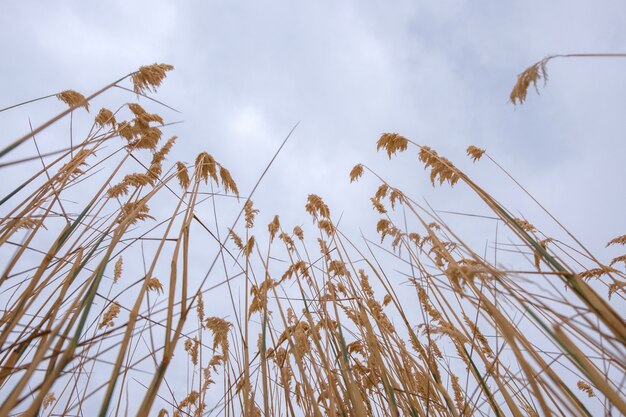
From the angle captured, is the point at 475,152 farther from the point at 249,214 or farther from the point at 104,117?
the point at 104,117

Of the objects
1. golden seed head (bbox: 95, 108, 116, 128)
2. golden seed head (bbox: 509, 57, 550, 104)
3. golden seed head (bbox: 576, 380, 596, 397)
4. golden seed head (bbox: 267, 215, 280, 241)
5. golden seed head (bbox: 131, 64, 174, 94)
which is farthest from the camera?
golden seed head (bbox: 576, 380, 596, 397)

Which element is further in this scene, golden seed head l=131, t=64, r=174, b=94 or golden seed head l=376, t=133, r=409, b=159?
golden seed head l=376, t=133, r=409, b=159

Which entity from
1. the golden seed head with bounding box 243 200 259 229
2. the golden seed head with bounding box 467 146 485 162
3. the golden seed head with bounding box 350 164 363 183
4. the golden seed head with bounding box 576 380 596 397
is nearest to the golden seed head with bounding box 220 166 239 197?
the golden seed head with bounding box 243 200 259 229

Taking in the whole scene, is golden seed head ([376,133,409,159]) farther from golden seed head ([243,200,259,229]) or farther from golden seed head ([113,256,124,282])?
golden seed head ([113,256,124,282])

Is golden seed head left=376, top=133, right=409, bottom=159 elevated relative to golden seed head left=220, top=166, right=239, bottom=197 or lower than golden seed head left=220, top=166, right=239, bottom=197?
elevated

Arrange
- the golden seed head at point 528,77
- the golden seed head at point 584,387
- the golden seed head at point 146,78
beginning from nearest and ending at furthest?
the golden seed head at point 528,77 < the golden seed head at point 146,78 < the golden seed head at point 584,387

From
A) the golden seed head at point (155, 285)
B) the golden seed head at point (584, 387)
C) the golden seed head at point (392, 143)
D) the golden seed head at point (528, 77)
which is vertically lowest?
the golden seed head at point (528, 77)

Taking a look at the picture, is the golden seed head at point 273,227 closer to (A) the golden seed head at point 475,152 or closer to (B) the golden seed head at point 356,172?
(B) the golden seed head at point 356,172

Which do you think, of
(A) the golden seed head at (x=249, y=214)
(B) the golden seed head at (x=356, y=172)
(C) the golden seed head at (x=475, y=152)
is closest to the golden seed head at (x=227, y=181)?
(A) the golden seed head at (x=249, y=214)

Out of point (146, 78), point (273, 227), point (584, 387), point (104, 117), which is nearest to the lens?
point (146, 78)

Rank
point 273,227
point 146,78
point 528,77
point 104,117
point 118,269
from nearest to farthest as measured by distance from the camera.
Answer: point 528,77
point 146,78
point 104,117
point 273,227
point 118,269

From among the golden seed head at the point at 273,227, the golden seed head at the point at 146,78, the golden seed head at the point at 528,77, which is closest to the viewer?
the golden seed head at the point at 528,77

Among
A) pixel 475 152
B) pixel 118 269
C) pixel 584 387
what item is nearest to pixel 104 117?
pixel 118 269

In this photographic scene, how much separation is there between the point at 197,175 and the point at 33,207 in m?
0.58
